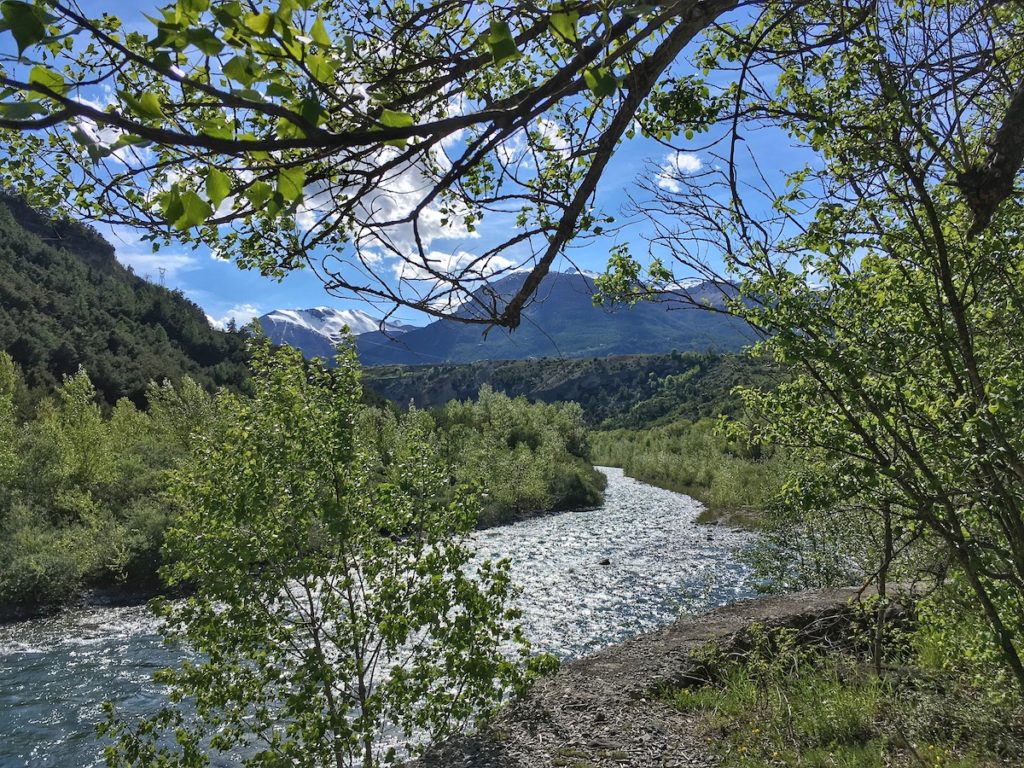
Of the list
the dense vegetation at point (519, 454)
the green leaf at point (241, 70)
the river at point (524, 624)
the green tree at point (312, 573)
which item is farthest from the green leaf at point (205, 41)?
the dense vegetation at point (519, 454)

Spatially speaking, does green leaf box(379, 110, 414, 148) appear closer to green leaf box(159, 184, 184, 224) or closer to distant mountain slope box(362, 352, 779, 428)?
green leaf box(159, 184, 184, 224)

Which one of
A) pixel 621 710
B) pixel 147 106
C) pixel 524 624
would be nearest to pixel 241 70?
pixel 147 106

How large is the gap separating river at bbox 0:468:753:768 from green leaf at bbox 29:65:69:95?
447 inches

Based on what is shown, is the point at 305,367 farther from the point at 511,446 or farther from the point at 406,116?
the point at 511,446

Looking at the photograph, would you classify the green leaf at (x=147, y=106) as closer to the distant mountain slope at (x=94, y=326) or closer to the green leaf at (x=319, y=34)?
the green leaf at (x=319, y=34)

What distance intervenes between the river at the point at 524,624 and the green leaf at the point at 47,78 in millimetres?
11361

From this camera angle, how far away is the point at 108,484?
87.4ft

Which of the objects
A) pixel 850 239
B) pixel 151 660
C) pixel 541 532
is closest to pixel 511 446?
pixel 541 532

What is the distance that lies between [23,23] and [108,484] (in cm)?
3060

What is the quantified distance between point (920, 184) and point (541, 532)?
27.9m

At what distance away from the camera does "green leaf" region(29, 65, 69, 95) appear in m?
1.17

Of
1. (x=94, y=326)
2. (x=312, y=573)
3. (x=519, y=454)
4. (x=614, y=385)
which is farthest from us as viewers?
(x=614, y=385)

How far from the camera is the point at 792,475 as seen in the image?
4336mm

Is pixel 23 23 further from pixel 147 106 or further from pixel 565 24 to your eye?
pixel 565 24
